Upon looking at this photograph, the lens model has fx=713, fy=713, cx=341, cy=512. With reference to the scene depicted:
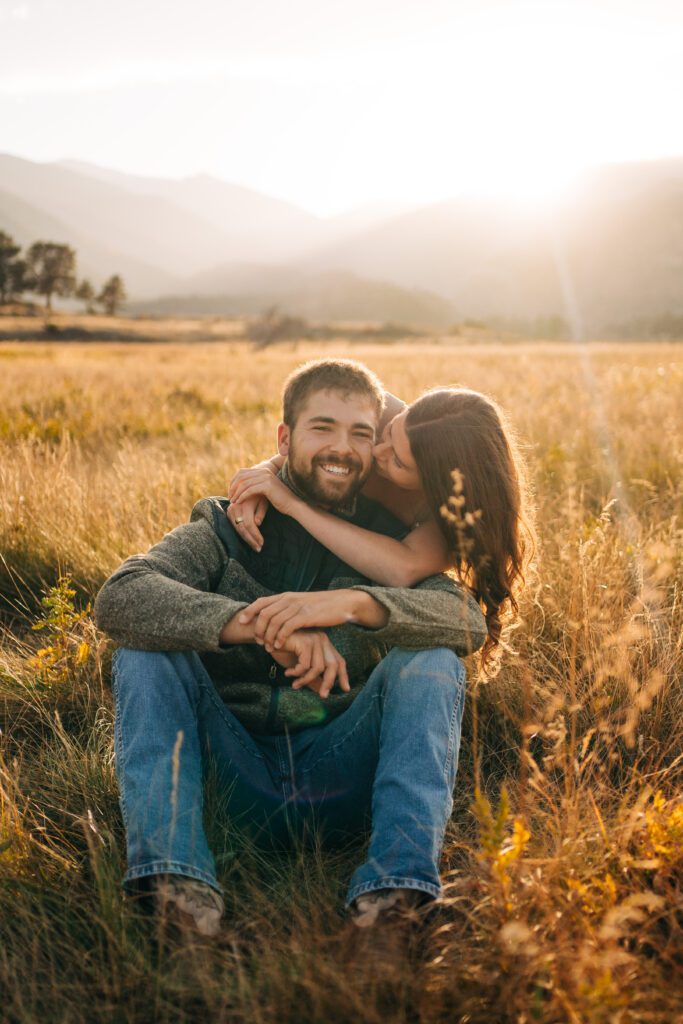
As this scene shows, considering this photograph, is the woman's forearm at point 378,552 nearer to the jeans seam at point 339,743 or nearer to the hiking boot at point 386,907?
the jeans seam at point 339,743

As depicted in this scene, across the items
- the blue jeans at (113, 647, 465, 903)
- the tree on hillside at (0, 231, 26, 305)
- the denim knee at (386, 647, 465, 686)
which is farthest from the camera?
the tree on hillside at (0, 231, 26, 305)

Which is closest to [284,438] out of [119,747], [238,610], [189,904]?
[238,610]

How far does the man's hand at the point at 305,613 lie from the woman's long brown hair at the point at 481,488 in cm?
46

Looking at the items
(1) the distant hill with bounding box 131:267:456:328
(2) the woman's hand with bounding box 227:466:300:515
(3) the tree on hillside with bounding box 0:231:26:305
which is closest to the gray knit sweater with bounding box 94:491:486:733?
(2) the woman's hand with bounding box 227:466:300:515

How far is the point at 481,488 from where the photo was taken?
8.58 ft

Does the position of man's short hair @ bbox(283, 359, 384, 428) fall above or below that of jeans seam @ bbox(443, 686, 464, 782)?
above

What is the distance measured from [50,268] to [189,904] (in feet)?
266

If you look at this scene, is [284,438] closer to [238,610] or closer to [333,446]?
[333,446]

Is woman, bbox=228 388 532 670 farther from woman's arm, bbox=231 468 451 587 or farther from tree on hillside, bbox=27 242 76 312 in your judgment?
tree on hillside, bbox=27 242 76 312

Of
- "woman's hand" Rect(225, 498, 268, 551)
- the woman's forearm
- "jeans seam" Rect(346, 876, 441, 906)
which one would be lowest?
"jeans seam" Rect(346, 876, 441, 906)

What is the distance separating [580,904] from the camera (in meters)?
1.75

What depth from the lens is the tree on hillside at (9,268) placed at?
6744 centimetres

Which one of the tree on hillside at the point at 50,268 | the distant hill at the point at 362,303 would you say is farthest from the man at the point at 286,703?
the distant hill at the point at 362,303

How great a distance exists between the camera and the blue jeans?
1.87 meters
